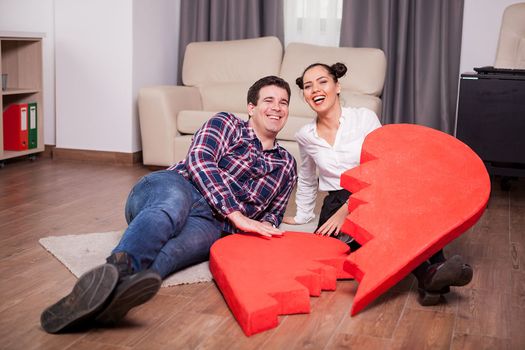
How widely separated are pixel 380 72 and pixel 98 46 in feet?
5.93

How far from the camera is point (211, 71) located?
16.1 ft

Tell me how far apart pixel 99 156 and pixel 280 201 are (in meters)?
2.35

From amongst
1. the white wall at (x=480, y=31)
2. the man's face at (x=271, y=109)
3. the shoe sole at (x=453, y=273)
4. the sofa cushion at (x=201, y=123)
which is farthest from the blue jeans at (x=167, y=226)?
the white wall at (x=480, y=31)

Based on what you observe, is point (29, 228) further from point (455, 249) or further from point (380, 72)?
point (380, 72)

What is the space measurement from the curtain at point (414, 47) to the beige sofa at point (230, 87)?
316mm

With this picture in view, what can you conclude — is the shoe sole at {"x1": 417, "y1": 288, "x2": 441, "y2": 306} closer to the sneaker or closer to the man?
the sneaker

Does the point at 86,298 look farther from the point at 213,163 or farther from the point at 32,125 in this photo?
the point at 32,125

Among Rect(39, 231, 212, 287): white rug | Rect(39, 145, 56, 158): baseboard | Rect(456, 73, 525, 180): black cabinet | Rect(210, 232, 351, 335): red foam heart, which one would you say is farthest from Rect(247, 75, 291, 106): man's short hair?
Rect(39, 145, 56, 158): baseboard

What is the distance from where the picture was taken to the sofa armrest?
14.5 ft

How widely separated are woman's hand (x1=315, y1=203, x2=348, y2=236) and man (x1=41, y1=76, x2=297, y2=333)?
0.19m

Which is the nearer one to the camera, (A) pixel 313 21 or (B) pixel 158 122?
(B) pixel 158 122

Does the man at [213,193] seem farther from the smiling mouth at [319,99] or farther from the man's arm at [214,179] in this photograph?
the smiling mouth at [319,99]

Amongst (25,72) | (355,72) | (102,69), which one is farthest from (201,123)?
(25,72)

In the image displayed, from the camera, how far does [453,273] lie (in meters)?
2.08
